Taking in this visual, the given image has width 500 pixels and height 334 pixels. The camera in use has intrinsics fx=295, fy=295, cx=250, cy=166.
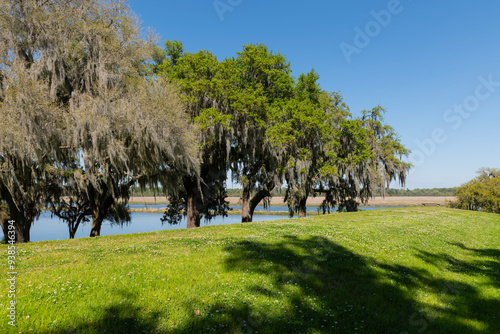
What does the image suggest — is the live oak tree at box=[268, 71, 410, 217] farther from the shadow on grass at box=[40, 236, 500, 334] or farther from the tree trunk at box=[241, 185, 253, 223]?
the shadow on grass at box=[40, 236, 500, 334]

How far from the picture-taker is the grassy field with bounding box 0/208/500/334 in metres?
4.77

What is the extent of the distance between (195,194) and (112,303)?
57.5 feet

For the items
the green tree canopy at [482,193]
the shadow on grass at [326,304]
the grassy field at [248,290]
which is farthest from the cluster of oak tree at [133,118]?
the green tree canopy at [482,193]

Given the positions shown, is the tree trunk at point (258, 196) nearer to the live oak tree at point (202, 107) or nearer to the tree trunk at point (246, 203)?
the tree trunk at point (246, 203)

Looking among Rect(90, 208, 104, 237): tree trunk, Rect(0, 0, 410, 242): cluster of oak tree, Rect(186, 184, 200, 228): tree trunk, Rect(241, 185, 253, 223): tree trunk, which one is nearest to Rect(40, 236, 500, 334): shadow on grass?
Rect(0, 0, 410, 242): cluster of oak tree

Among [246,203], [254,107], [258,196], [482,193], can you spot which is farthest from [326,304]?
[482,193]

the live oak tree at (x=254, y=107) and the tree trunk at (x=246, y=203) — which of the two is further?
the tree trunk at (x=246, y=203)

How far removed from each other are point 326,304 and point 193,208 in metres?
17.5

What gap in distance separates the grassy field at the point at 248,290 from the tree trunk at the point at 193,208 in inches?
475

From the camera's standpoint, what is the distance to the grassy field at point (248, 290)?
4.77 meters

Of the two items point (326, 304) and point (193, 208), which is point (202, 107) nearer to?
point (193, 208)

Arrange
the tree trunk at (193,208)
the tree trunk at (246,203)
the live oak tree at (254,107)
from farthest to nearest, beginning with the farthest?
the tree trunk at (246,203), the tree trunk at (193,208), the live oak tree at (254,107)

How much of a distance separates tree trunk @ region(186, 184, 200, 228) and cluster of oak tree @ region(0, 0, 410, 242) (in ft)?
0.32

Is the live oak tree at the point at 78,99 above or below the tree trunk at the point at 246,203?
above
